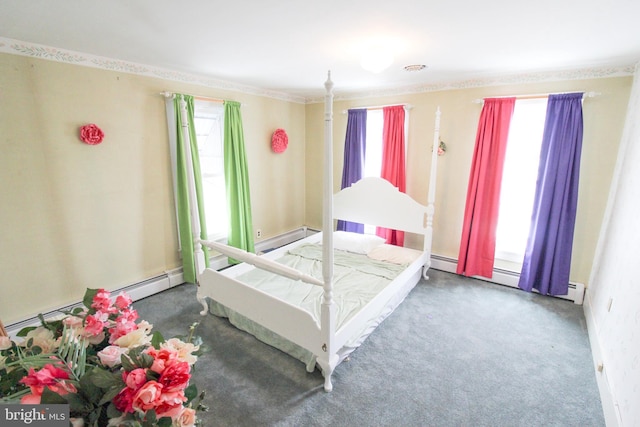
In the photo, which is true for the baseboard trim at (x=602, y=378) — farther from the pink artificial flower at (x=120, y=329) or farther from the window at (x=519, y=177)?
the pink artificial flower at (x=120, y=329)

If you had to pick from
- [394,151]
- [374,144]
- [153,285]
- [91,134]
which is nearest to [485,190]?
[394,151]

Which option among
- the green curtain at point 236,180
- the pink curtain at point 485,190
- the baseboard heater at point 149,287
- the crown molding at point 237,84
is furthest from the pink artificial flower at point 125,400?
the pink curtain at point 485,190

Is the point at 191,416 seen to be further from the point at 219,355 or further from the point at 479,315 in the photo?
the point at 479,315

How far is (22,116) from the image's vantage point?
2.21m

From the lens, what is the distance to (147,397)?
0.59 meters

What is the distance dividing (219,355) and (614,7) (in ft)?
10.6

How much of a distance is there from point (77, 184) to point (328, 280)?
7.76 feet

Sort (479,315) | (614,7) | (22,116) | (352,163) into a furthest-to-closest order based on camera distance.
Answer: (352,163)
(479,315)
(22,116)
(614,7)

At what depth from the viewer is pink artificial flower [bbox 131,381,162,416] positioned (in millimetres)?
594

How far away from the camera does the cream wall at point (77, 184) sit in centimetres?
222

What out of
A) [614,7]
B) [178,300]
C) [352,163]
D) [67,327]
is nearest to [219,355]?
[178,300]

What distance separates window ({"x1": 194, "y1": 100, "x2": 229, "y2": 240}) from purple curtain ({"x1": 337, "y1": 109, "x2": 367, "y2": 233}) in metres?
1.69

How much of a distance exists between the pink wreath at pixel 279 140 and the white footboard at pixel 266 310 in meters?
2.19

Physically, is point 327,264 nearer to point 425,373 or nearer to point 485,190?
point 425,373
